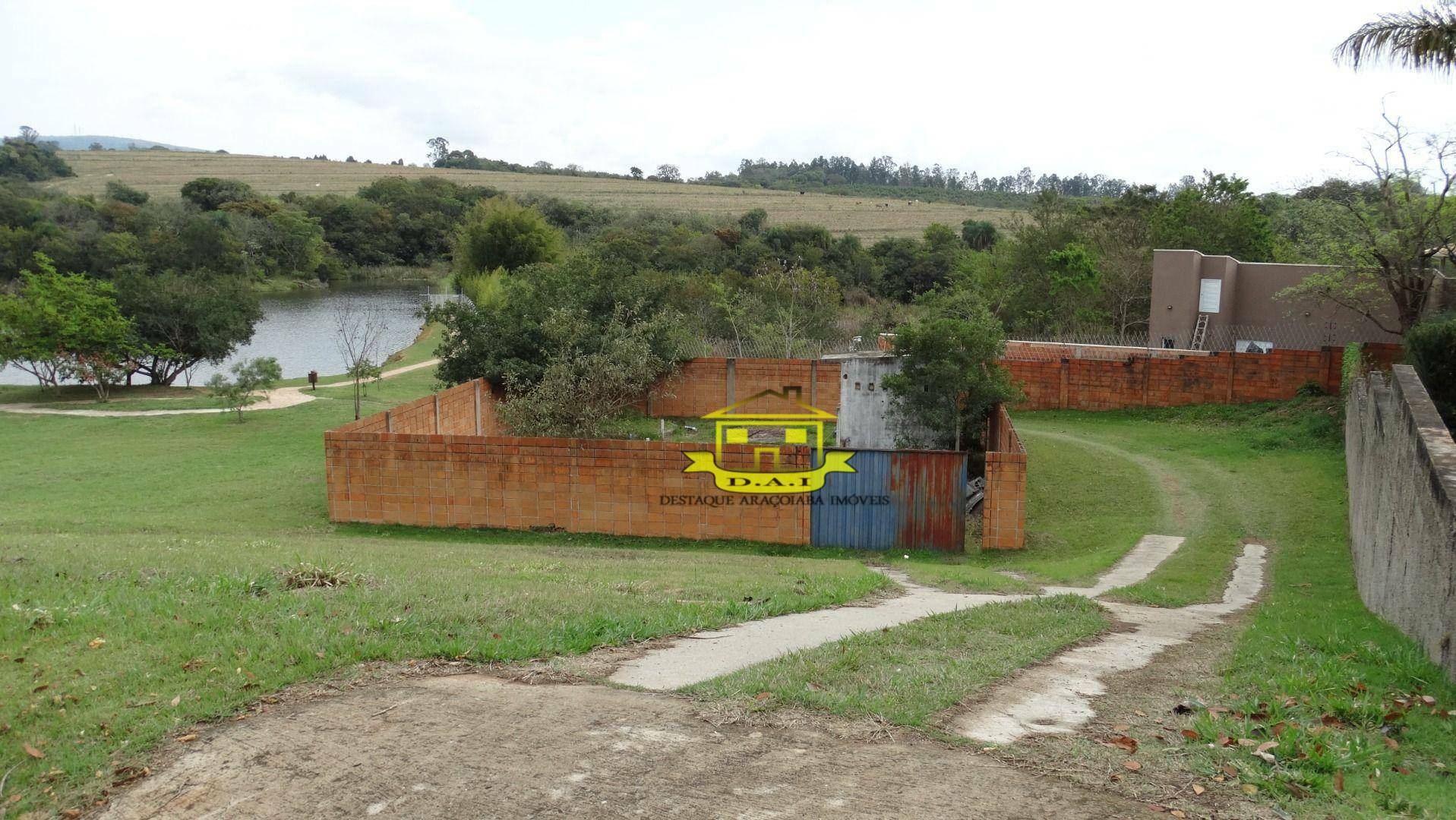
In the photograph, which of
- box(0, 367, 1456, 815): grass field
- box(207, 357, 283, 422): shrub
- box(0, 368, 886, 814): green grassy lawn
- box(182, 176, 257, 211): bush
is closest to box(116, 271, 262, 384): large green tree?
box(207, 357, 283, 422): shrub

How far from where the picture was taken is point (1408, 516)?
28.7 ft

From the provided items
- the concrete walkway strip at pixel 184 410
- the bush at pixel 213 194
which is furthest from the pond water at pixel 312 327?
the bush at pixel 213 194

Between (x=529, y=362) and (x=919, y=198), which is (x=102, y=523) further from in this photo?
(x=919, y=198)

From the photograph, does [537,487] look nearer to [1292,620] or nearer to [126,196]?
[1292,620]

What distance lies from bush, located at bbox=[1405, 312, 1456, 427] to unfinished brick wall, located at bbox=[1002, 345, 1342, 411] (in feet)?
27.9

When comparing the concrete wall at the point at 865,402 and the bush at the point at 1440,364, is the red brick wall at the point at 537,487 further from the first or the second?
the bush at the point at 1440,364

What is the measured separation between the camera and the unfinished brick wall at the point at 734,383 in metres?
26.7

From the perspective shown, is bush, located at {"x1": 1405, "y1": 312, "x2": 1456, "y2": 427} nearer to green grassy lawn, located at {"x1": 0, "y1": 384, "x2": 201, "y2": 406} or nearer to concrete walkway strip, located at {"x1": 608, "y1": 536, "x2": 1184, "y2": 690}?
concrete walkway strip, located at {"x1": 608, "y1": 536, "x2": 1184, "y2": 690}

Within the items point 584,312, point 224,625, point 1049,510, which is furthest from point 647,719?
point 584,312

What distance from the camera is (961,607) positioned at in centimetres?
984

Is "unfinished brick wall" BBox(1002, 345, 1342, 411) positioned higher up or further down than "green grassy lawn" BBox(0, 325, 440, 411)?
higher up

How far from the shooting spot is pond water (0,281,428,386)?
153 feet

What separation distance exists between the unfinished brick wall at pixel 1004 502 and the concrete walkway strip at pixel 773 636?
269 cm

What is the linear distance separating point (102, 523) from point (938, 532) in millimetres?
12677
